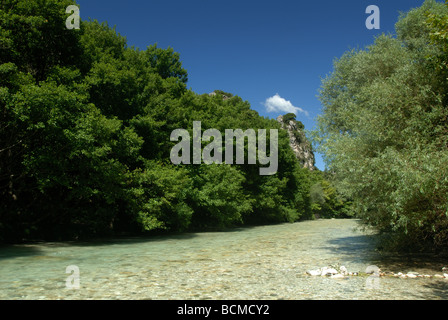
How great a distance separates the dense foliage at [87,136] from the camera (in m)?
18.5

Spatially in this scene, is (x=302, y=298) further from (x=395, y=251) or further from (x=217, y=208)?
(x=217, y=208)

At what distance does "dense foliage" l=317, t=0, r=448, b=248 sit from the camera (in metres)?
10.8

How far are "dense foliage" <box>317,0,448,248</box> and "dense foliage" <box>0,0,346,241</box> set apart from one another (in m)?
14.2

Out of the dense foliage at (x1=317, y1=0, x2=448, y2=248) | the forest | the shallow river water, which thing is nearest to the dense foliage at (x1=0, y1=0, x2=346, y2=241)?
the forest

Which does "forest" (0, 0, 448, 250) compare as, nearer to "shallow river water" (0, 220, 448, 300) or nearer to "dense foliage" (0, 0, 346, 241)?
"dense foliage" (0, 0, 346, 241)

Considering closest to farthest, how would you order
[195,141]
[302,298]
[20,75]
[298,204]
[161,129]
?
[302,298], [20,75], [161,129], [195,141], [298,204]

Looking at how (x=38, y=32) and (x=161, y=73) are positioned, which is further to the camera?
(x=161, y=73)

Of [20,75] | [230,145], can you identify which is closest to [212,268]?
[20,75]

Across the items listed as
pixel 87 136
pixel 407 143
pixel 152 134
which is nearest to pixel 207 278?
pixel 407 143

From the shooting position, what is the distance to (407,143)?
12680mm

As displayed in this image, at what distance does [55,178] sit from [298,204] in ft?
164

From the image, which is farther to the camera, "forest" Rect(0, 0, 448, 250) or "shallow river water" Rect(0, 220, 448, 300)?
"forest" Rect(0, 0, 448, 250)

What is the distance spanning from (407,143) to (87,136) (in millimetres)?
15766

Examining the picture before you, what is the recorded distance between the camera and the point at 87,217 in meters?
24.4
